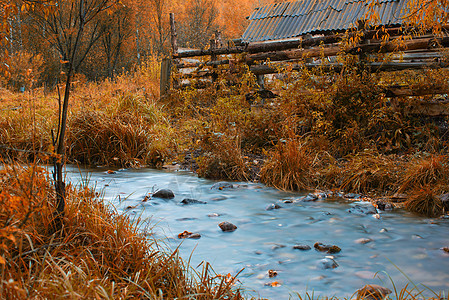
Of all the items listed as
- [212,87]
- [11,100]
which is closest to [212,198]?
[212,87]

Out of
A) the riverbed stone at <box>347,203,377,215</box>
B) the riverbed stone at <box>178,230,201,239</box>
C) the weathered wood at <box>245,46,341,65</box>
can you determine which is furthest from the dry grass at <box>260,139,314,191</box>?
the weathered wood at <box>245,46,341,65</box>

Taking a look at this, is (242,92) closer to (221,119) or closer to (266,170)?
(221,119)

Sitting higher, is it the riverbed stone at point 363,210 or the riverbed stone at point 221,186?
the riverbed stone at point 221,186

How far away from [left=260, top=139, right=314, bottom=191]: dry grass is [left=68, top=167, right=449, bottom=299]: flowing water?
0.86ft

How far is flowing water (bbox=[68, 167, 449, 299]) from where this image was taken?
2.97 metres

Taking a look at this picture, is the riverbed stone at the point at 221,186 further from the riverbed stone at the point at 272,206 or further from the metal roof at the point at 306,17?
the metal roof at the point at 306,17

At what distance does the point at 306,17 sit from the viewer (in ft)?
57.8

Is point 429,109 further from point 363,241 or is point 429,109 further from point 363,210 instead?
point 363,241

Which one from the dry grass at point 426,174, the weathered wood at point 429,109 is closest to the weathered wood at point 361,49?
the weathered wood at point 429,109

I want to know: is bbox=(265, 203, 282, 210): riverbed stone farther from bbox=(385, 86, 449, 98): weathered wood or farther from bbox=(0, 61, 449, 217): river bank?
bbox=(385, 86, 449, 98): weathered wood

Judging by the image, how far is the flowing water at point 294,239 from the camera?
117 inches

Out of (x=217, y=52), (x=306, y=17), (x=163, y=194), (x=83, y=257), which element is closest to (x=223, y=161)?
(x=163, y=194)

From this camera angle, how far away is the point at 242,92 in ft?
28.2

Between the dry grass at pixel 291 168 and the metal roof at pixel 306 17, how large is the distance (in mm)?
11356
